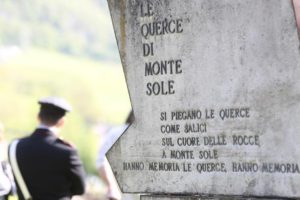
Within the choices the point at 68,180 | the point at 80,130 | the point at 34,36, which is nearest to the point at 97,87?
the point at 34,36

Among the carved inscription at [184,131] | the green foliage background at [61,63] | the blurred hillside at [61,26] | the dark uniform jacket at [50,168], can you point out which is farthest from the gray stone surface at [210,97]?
the blurred hillside at [61,26]

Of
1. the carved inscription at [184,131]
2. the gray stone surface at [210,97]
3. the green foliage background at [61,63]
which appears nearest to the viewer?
the gray stone surface at [210,97]

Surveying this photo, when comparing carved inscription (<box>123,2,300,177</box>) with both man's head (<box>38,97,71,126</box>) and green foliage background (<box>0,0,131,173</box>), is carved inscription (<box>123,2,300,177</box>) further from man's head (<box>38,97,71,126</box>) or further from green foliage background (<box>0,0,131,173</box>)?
green foliage background (<box>0,0,131,173</box>)

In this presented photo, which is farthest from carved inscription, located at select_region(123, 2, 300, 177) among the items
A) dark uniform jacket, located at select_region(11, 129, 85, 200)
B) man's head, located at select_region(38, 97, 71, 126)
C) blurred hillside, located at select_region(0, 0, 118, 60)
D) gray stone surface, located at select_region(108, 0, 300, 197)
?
blurred hillside, located at select_region(0, 0, 118, 60)

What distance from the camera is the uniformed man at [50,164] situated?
20.6 feet

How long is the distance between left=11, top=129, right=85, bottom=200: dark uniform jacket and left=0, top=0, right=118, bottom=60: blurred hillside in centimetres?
5761

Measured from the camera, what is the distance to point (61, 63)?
208 feet

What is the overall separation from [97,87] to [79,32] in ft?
34.1

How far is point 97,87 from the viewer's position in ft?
206

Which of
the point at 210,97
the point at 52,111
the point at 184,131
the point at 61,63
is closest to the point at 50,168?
the point at 52,111

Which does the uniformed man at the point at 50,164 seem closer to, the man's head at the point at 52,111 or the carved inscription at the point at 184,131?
the man's head at the point at 52,111

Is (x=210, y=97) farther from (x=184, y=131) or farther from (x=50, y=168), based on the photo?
(x=50, y=168)

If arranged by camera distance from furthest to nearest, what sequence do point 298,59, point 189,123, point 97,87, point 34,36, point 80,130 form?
point 34,36, point 97,87, point 80,130, point 189,123, point 298,59

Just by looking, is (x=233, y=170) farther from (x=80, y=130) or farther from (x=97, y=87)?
(x=97, y=87)
